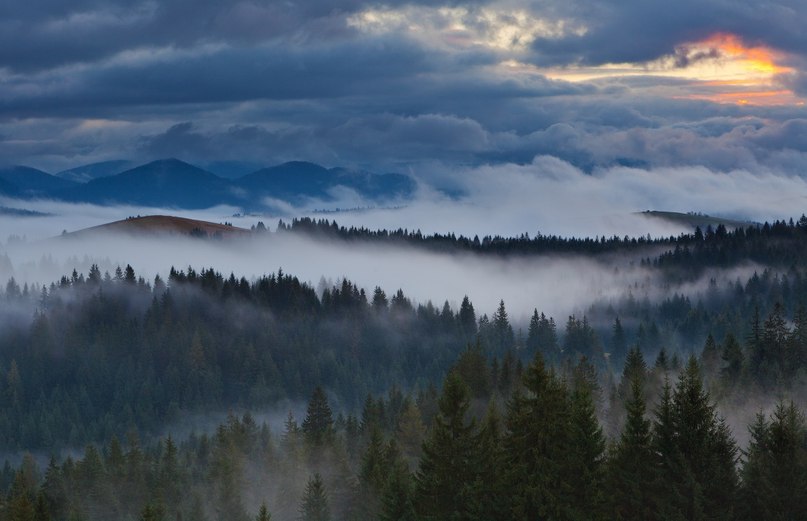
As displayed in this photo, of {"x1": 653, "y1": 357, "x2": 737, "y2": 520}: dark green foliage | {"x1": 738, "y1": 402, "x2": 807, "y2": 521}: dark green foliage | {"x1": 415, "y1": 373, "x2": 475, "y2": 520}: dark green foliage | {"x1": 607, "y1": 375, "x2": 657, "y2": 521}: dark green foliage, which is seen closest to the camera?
{"x1": 653, "y1": 357, "x2": 737, "y2": 520}: dark green foliage

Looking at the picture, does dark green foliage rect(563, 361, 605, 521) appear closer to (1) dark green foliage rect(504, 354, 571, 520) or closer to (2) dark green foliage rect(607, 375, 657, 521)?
→ (1) dark green foliage rect(504, 354, 571, 520)

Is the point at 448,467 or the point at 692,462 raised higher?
the point at 692,462

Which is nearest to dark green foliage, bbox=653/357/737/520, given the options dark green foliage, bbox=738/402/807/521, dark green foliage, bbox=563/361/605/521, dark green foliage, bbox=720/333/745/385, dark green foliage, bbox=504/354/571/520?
dark green foliage, bbox=738/402/807/521

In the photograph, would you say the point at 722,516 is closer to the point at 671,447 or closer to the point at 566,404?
the point at 671,447

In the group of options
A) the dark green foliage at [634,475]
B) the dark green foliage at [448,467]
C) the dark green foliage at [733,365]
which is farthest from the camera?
the dark green foliage at [733,365]

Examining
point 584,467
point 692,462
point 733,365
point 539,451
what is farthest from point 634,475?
point 733,365

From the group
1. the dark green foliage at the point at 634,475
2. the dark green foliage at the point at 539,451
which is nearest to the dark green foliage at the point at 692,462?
the dark green foliage at the point at 634,475

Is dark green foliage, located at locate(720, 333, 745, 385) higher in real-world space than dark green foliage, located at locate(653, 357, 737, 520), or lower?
lower

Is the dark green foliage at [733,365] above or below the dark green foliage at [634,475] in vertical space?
below

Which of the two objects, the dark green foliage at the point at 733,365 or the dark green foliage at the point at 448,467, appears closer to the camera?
the dark green foliage at the point at 448,467

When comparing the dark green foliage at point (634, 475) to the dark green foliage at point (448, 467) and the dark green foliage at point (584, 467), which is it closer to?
the dark green foliage at point (584, 467)

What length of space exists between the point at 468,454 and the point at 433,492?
249 cm

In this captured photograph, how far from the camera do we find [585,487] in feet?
139

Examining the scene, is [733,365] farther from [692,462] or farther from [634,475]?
[634,475]
